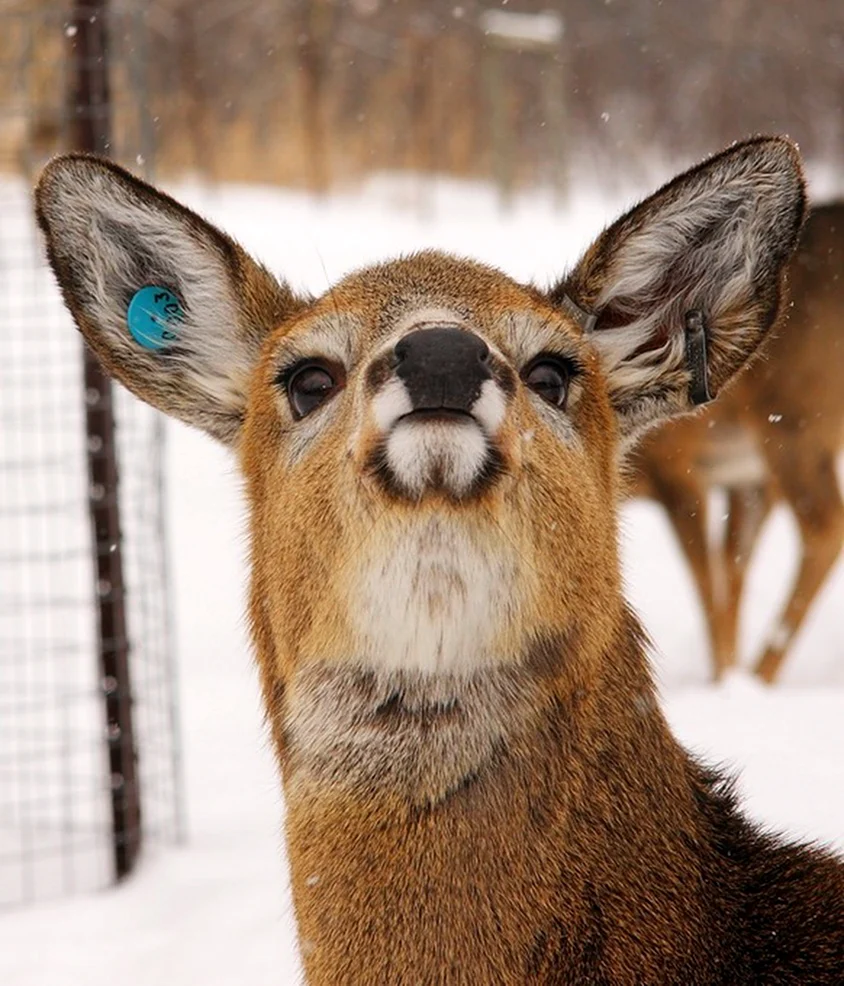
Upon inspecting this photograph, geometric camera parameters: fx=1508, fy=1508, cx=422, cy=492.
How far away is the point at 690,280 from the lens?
10.5 feet

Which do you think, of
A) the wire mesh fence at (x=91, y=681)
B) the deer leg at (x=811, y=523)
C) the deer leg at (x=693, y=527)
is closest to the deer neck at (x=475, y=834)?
the wire mesh fence at (x=91, y=681)

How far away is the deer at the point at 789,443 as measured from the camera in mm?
7809

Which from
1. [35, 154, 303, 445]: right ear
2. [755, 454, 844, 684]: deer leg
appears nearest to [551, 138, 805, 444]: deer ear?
[35, 154, 303, 445]: right ear

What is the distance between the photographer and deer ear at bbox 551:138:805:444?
298 cm

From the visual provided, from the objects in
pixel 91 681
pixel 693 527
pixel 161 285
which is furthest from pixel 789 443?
pixel 161 285

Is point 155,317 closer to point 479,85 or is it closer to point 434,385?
point 434,385

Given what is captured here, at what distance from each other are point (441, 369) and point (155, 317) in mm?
1228

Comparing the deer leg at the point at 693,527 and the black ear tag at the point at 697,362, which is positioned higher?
the deer leg at the point at 693,527

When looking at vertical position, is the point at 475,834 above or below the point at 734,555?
below

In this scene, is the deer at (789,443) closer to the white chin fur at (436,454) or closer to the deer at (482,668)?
the deer at (482,668)

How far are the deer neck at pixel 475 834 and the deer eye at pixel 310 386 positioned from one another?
0.51 metres

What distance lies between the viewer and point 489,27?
18766 millimetres

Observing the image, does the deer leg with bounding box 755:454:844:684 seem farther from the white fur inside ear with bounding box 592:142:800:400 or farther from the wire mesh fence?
the white fur inside ear with bounding box 592:142:800:400

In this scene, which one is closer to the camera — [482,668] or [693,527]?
[482,668]
